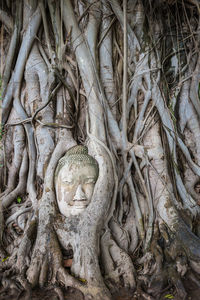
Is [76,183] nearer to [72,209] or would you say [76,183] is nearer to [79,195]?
[79,195]

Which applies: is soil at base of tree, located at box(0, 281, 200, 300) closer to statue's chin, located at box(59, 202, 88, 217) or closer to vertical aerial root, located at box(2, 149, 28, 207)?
statue's chin, located at box(59, 202, 88, 217)

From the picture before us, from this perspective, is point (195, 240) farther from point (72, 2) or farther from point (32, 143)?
point (72, 2)

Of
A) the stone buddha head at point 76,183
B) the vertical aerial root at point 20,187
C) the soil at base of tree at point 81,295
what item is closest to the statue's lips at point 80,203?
the stone buddha head at point 76,183

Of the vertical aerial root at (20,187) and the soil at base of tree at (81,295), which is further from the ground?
the vertical aerial root at (20,187)

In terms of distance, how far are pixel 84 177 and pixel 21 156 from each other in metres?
1.05

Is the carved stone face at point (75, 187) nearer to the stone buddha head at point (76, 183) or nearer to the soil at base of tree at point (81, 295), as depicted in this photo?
the stone buddha head at point (76, 183)

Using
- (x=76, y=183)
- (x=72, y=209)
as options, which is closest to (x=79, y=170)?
(x=76, y=183)

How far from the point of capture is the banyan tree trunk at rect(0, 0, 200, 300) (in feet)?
6.86

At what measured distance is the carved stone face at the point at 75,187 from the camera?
2.29 m

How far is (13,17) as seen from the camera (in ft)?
11.4

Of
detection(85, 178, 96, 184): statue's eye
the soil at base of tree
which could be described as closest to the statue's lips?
detection(85, 178, 96, 184): statue's eye

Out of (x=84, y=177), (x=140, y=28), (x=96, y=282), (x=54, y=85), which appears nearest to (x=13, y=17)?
(x=54, y=85)

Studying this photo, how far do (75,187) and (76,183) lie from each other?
4cm

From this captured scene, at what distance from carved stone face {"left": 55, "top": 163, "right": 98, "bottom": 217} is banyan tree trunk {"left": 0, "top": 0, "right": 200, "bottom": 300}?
0.25 ft
